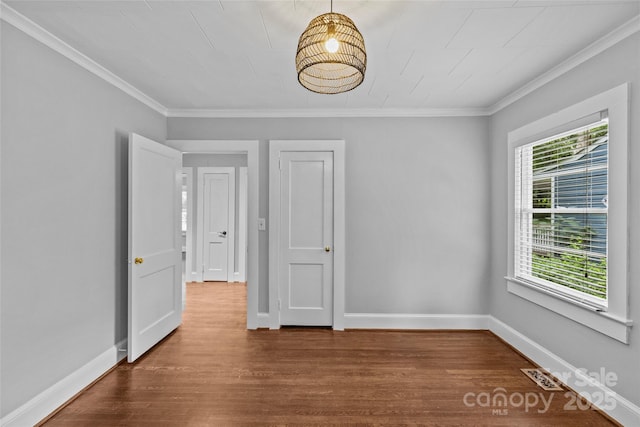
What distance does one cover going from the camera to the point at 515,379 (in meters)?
2.55

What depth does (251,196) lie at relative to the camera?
3631 mm

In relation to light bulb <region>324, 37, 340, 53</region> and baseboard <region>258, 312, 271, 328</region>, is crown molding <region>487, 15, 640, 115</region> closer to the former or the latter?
light bulb <region>324, 37, 340, 53</region>

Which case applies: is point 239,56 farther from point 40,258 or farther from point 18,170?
point 40,258

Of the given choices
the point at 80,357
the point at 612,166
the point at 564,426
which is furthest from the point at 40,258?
the point at 612,166

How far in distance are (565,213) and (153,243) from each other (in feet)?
11.7

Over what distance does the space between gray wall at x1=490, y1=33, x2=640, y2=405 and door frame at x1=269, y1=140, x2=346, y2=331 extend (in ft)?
5.43

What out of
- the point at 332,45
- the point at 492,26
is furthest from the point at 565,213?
the point at 332,45

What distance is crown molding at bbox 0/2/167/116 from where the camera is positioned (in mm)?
1831

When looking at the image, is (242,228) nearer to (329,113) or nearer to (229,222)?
(229,222)

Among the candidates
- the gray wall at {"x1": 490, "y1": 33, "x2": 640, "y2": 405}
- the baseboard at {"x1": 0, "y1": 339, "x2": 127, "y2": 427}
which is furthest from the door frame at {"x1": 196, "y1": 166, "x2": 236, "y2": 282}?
the gray wall at {"x1": 490, "y1": 33, "x2": 640, "y2": 405}

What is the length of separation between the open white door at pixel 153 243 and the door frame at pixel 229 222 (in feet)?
7.77

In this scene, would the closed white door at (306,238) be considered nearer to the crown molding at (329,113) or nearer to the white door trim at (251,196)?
the white door trim at (251,196)

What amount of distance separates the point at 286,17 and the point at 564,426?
3013mm

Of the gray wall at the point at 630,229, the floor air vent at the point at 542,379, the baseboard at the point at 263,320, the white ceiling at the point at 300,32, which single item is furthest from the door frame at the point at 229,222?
the floor air vent at the point at 542,379
